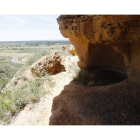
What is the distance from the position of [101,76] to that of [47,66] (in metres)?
2.95

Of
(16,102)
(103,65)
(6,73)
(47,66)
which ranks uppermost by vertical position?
(103,65)

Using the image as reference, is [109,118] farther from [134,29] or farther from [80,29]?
[80,29]

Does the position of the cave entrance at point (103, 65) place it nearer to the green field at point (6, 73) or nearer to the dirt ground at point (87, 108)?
the dirt ground at point (87, 108)

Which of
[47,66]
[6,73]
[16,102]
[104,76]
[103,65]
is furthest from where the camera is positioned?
[6,73]

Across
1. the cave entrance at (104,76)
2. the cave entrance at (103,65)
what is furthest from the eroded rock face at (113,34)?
the cave entrance at (104,76)

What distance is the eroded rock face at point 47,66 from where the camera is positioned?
644 centimetres

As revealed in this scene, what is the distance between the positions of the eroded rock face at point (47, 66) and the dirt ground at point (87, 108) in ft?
7.69

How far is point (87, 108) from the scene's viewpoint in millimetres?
3217

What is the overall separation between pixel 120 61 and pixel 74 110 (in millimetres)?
3223

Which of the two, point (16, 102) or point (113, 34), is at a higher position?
point (113, 34)

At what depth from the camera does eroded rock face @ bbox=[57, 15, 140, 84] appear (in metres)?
2.74

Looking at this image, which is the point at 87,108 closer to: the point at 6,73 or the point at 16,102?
the point at 16,102

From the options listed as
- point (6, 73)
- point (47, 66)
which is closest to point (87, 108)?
point (47, 66)

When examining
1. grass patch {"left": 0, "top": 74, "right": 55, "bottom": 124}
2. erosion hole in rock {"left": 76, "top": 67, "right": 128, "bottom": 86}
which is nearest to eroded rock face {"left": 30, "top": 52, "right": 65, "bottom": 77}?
grass patch {"left": 0, "top": 74, "right": 55, "bottom": 124}
